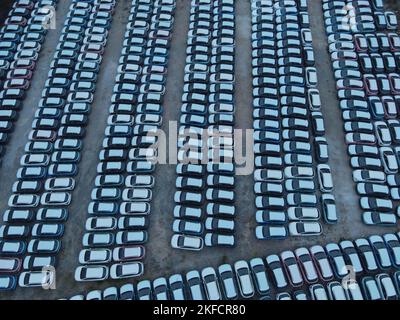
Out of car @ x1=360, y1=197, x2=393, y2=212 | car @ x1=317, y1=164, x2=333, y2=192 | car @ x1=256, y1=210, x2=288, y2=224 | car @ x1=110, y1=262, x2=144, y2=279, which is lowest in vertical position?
car @ x1=110, y1=262, x2=144, y2=279

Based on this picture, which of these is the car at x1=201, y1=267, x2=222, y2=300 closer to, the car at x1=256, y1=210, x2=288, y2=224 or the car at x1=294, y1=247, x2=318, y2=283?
the car at x1=256, y1=210, x2=288, y2=224

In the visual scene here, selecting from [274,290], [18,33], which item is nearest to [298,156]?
[274,290]

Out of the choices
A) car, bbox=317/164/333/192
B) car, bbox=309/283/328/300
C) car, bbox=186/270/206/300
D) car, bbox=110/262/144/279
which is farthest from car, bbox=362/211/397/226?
car, bbox=110/262/144/279

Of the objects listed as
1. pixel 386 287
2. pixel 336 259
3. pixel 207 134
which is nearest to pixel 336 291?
pixel 336 259

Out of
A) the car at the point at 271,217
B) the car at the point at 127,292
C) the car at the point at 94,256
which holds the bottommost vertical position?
the car at the point at 127,292

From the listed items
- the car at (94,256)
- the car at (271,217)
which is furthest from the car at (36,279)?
the car at (271,217)

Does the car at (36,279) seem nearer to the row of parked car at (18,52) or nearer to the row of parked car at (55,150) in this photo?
the row of parked car at (55,150)

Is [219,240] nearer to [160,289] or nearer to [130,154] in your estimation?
[160,289]
